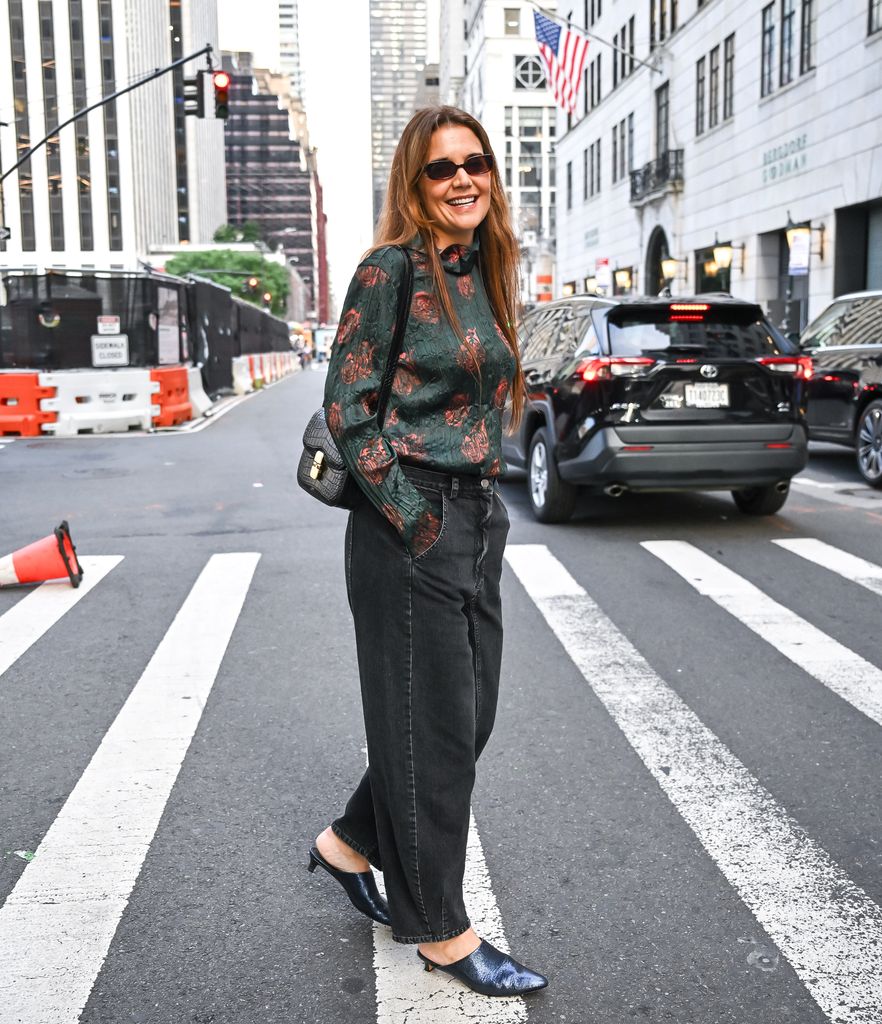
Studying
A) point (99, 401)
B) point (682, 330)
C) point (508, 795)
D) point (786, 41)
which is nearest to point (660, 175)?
point (786, 41)

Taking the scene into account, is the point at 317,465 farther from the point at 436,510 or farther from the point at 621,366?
the point at 621,366

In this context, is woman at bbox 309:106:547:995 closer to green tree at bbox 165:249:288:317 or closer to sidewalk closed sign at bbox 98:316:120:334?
sidewalk closed sign at bbox 98:316:120:334

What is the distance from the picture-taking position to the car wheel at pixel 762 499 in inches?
396

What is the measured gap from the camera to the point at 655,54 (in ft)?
140

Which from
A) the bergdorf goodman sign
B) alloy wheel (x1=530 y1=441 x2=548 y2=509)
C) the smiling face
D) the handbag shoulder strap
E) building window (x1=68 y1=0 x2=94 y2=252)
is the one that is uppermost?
building window (x1=68 y1=0 x2=94 y2=252)

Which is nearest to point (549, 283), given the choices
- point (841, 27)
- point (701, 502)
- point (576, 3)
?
point (576, 3)

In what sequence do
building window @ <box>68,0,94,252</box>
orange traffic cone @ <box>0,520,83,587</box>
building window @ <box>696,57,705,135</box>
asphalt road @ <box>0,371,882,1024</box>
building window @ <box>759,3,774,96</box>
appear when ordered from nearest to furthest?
1. asphalt road @ <box>0,371,882,1024</box>
2. orange traffic cone @ <box>0,520,83,587</box>
3. building window @ <box>759,3,774,96</box>
4. building window @ <box>696,57,705,135</box>
5. building window @ <box>68,0,94,252</box>

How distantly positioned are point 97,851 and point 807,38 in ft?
98.7

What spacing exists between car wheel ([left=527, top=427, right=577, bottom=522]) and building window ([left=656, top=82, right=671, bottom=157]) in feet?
116

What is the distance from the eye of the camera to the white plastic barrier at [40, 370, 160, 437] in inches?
755

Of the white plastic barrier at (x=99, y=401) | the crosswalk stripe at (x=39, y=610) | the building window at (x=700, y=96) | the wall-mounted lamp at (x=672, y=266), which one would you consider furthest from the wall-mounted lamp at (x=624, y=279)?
the crosswalk stripe at (x=39, y=610)

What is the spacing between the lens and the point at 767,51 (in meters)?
32.2

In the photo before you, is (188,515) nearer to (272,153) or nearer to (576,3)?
(576,3)

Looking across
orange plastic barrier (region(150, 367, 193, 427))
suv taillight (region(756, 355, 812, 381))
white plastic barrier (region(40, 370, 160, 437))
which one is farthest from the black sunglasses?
orange plastic barrier (region(150, 367, 193, 427))
